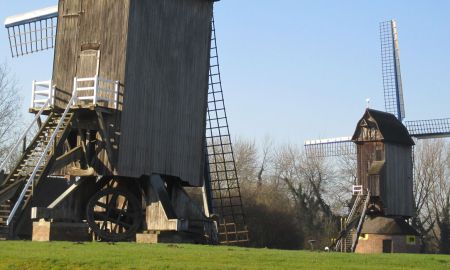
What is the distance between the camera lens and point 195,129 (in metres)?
27.4

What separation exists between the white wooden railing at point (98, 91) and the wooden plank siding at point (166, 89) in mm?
406

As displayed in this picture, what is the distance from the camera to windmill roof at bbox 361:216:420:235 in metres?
46.1

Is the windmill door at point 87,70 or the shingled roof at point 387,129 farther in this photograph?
the shingled roof at point 387,129

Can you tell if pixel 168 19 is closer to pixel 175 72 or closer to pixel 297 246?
pixel 175 72

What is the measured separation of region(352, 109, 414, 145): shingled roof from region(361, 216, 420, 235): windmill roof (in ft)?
15.4

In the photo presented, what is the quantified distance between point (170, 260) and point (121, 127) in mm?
9483

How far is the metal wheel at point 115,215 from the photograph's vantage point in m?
25.0

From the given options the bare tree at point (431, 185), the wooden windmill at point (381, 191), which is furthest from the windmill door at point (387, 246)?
the bare tree at point (431, 185)

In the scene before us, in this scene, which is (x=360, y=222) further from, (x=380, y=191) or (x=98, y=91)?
(x=98, y=91)

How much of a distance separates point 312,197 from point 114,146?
44.9 m

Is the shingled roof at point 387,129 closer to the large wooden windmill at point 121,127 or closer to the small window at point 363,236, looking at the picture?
the small window at point 363,236

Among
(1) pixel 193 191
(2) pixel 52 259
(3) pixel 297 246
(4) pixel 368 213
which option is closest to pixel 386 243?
(4) pixel 368 213

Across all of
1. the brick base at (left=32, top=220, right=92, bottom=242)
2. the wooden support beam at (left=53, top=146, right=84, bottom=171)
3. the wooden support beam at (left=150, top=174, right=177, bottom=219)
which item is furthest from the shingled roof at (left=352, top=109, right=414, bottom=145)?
the brick base at (left=32, top=220, right=92, bottom=242)

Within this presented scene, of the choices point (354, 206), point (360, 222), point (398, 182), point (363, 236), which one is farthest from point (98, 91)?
point (398, 182)
